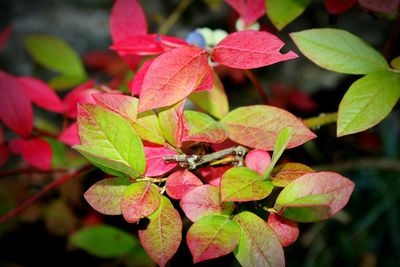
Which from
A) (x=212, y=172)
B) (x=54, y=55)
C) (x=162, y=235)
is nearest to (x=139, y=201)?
(x=162, y=235)

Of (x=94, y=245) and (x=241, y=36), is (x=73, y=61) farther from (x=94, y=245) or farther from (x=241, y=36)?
(x=241, y=36)

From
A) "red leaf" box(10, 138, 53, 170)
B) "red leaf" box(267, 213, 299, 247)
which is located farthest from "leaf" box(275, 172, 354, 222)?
"red leaf" box(10, 138, 53, 170)

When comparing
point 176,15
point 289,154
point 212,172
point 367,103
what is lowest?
point 289,154

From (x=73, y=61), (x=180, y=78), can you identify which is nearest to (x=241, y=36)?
(x=180, y=78)

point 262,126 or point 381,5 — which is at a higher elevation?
point 381,5

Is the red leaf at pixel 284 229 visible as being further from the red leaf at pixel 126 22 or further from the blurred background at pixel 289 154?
the blurred background at pixel 289 154

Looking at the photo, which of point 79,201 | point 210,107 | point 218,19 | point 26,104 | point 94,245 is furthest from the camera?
point 218,19

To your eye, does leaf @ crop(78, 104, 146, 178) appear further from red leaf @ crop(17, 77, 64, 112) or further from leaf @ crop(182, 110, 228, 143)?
red leaf @ crop(17, 77, 64, 112)

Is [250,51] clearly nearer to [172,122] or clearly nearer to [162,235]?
[172,122]
